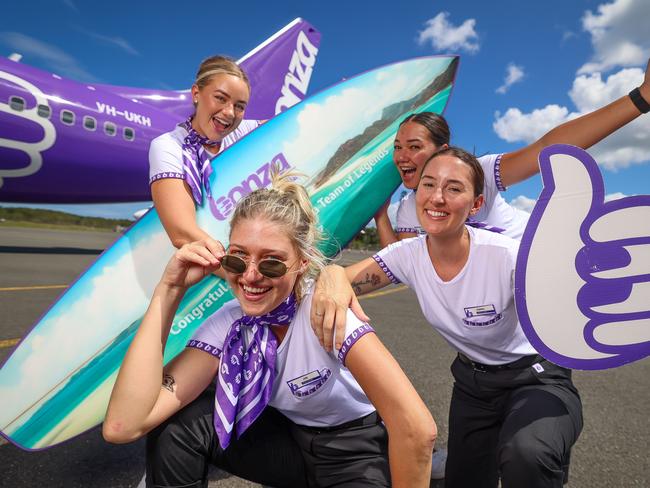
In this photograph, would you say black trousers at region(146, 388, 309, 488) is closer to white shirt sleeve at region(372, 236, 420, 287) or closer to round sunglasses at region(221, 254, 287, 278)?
round sunglasses at region(221, 254, 287, 278)

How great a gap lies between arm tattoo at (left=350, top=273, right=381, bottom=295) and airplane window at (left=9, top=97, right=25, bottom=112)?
9405mm

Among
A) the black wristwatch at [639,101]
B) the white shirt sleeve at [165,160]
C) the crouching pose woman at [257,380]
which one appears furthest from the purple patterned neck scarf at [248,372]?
the black wristwatch at [639,101]

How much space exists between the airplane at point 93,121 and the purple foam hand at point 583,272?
9.95 metres

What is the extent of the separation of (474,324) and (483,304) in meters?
0.10

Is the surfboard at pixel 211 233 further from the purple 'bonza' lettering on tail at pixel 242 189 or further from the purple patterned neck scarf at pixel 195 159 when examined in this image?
the purple patterned neck scarf at pixel 195 159

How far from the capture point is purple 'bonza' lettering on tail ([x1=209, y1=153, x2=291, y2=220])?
288 centimetres

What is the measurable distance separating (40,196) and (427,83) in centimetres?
968

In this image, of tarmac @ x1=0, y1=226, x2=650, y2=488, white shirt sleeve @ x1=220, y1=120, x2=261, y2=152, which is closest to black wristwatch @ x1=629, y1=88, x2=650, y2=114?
tarmac @ x1=0, y1=226, x2=650, y2=488

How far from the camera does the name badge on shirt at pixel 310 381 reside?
1.47 m

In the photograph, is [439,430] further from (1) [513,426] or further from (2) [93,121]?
(2) [93,121]

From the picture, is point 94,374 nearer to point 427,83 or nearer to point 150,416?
point 150,416

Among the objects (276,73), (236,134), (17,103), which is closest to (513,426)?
(236,134)

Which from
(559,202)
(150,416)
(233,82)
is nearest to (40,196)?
(233,82)

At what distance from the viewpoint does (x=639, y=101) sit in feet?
5.68
